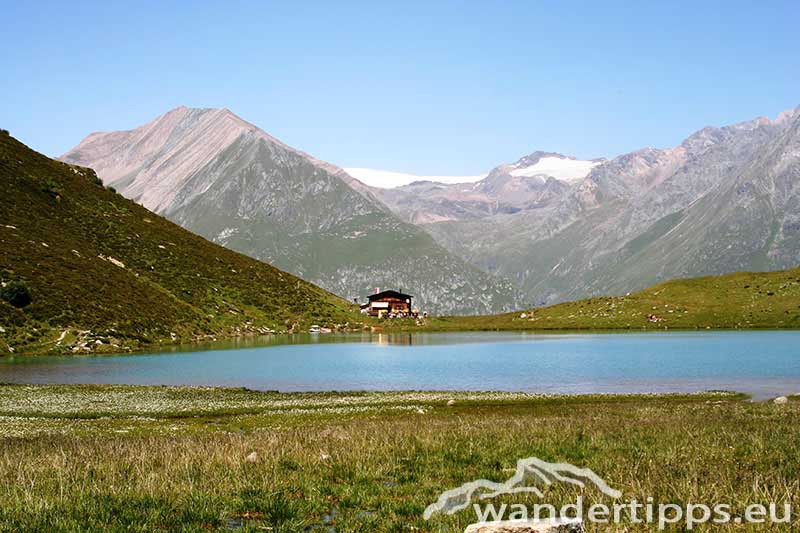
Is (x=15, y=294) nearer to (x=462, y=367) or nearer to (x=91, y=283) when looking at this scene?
(x=91, y=283)

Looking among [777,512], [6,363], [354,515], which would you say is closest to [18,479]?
[354,515]

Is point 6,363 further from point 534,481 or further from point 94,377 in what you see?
→ point 534,481

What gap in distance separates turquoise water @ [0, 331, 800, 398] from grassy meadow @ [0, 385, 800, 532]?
34.9 m

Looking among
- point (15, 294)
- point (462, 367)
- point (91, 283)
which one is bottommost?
point (462, 367)

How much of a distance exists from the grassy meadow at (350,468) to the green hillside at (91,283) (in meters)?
85.8

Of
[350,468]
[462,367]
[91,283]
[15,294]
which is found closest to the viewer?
[350,468]

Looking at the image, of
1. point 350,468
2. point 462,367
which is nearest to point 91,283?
point 462,367

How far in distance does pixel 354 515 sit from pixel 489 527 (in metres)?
5.94

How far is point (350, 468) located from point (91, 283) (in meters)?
132

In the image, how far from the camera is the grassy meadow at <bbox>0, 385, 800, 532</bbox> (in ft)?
58.2

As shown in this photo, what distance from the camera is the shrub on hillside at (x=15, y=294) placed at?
119562mm

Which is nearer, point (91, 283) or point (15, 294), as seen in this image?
point (15, 294)

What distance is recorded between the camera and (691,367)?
93.6 meters

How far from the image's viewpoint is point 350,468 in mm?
23922
